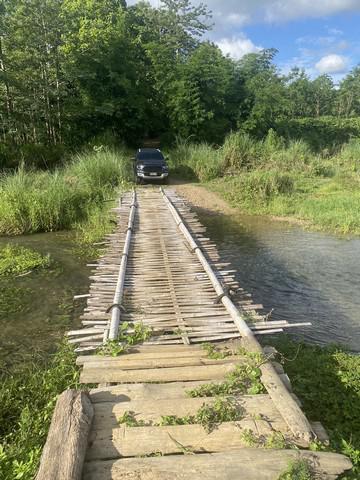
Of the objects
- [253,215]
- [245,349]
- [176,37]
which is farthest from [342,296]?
[176,37]

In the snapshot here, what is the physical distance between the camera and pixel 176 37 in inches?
1438

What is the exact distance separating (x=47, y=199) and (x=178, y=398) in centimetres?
922

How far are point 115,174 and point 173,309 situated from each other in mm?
10565

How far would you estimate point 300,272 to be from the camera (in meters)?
8.68

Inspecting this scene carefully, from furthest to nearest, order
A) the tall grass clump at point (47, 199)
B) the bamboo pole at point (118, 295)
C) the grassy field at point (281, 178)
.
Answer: the grassy field at point (281, 178) < the tall grass clump at point (47, 199) < the bamboo pole at point (118, 295)

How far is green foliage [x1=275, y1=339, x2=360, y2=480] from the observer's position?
3.91 m

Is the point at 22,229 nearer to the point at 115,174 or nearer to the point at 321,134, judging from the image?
the point at 115,174

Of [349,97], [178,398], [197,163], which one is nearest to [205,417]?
[178,398]

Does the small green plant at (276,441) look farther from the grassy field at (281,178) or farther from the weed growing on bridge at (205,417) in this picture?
the grassy field at (281,178)

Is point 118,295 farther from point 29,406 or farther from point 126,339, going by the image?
point 29,406

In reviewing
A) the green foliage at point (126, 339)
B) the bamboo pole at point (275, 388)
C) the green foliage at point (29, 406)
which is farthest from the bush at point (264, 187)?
the green foliage at point (126, 339)

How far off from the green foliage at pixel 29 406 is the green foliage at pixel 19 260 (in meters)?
3.37

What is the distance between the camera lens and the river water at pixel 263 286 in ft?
19.4

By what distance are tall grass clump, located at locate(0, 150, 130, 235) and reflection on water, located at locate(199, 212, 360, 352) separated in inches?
157
